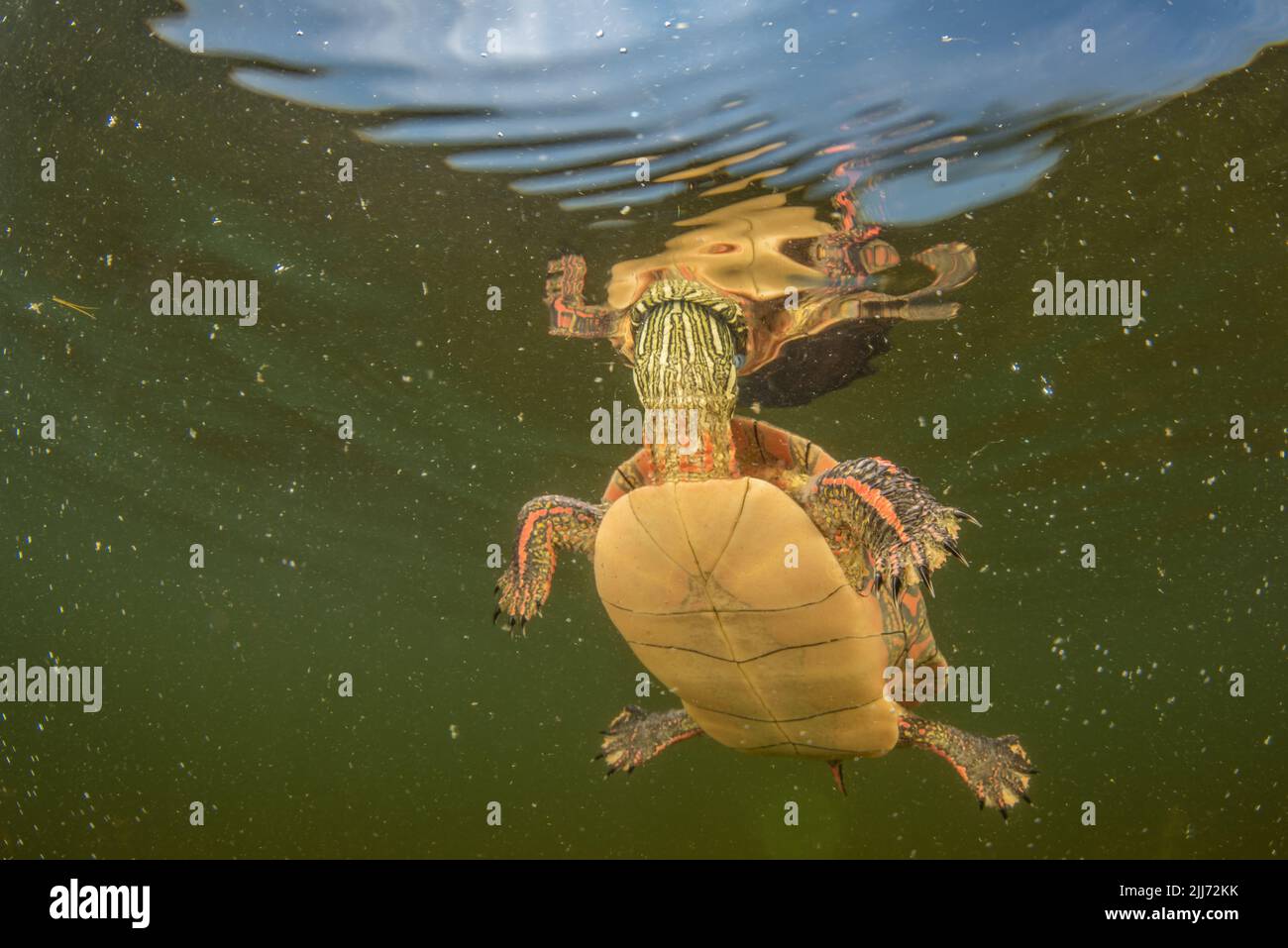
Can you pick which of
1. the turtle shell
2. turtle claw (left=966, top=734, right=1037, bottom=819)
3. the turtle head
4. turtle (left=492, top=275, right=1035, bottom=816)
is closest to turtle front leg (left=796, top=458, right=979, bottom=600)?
turtle (left=492, top=275, right=1035, bottom=816)

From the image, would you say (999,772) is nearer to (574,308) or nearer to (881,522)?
(881,522)

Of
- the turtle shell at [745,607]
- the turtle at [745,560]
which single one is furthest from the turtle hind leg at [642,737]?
the turtle shell at [745,607]

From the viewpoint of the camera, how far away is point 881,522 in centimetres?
411

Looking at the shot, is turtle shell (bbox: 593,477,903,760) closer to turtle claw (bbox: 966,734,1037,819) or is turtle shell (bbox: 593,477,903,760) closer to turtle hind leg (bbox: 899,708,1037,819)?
turtle hind leg (bbox: 899,708,1037,819)

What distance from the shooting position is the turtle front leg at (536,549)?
18.2 ft

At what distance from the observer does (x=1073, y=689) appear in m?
35.8

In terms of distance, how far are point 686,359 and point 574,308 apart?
4.55 metres

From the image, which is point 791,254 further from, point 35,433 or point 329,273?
A: point 35,433

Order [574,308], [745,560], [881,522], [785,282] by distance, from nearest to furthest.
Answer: [881,522] → [745,560] → [785,282] → [574,308]

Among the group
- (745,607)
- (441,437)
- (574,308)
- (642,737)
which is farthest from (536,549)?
(441,437)

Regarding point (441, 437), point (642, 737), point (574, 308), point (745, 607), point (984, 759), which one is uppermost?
point (574, 308)

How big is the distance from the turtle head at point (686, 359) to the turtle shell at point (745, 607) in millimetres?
839

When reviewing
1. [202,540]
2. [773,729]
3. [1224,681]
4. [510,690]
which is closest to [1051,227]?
[773,729]

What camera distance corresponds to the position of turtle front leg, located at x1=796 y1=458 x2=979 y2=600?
3.85 m
